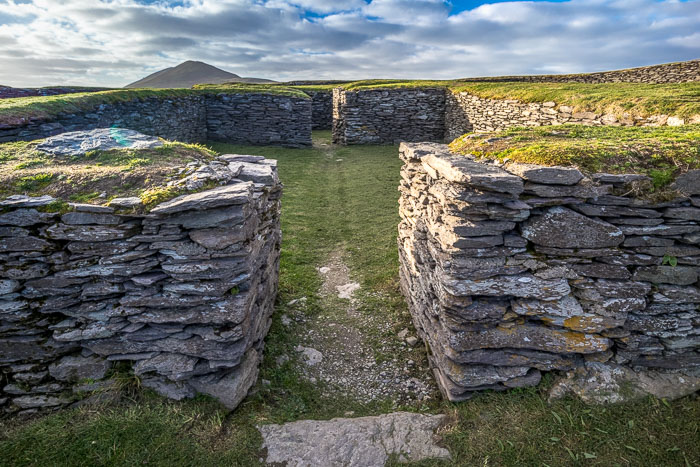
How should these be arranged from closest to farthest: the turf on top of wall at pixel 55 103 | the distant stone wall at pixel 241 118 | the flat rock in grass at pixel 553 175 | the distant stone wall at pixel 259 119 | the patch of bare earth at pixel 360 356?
the flat rock in grass at pixel 553 175
the patch of bare earth at pixel 360 356
the turf on top of wall at pixel 55 103
the distant stone wall at pixel 241 118
the distant stone wall at pixel 259 119

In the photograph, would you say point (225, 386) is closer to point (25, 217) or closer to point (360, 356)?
point (360, 356)

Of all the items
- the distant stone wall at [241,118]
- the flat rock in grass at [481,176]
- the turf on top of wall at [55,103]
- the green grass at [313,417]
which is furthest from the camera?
the distant stone wall at [241,118]

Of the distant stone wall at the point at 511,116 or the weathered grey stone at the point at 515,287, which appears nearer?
the weathered grey stone at the point at 515,287

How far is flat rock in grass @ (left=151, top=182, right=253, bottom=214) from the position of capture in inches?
181

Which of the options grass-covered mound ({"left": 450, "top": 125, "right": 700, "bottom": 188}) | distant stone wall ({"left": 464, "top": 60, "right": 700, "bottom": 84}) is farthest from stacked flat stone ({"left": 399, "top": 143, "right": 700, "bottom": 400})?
distant stone wall ({"left": 464, "top": 60, "right": 700, "bottom": 84})

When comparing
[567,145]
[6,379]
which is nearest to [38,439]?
[6,379]

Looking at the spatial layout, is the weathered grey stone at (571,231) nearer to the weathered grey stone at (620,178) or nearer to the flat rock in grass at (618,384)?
the weathered grey stone at (620,178)

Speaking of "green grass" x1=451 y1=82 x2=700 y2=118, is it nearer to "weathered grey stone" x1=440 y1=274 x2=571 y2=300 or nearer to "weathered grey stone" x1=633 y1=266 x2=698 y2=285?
"weathered grey stone" x1=633 y1=266 x2=698 y2=285

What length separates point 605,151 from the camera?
5.36 meters

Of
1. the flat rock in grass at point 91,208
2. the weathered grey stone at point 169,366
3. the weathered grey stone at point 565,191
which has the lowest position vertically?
the weathered grey stone at point 169,366

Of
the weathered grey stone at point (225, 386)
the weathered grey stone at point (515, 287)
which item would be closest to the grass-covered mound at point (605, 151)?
the weathered grey stone at point (515, 287)

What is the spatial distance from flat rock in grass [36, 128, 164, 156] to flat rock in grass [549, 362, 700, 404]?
692 cm

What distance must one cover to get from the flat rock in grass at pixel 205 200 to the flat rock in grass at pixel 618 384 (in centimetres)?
437

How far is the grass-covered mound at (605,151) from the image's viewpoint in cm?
495
